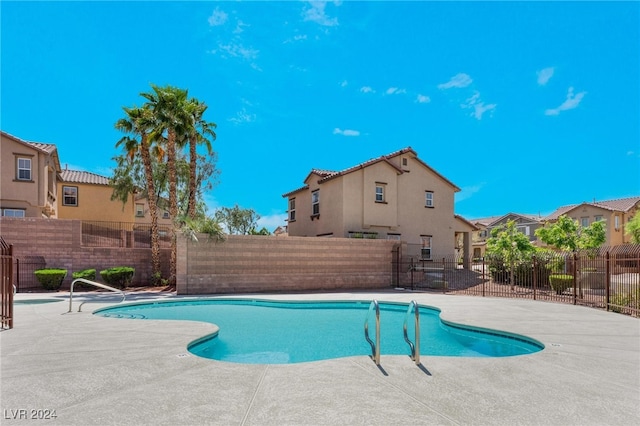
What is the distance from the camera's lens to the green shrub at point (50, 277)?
18531 mm

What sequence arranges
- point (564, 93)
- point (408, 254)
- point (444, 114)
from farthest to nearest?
point (444, 114), point (408, 254), point (564, 93)

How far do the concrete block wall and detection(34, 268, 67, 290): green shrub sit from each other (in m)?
6.14

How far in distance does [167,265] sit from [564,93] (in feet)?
85.6

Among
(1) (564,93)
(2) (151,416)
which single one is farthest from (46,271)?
(1) (564,93)

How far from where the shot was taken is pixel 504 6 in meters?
15.7

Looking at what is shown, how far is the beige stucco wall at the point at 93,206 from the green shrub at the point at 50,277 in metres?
15.5

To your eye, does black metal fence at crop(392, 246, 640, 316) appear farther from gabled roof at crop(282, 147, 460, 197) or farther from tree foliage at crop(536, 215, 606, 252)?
gabled roof at crop(282, 147, 460, 197)

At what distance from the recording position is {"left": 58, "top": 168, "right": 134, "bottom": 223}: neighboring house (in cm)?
3378

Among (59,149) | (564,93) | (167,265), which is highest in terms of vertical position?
(564,93)

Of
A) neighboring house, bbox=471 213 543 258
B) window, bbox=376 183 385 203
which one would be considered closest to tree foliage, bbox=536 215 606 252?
window, bbox=376 183 385 203

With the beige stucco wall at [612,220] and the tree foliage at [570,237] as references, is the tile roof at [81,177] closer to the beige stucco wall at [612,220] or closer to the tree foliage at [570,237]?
the tree foliage at [570,237]

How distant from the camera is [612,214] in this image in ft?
138

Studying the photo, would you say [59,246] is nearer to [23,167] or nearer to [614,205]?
[23,167]

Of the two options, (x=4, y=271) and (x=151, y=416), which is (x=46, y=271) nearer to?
(x=4, y=271)
